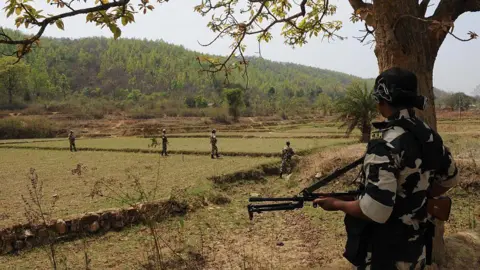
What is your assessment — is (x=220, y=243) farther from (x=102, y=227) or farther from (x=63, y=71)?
(x=63, y=71)

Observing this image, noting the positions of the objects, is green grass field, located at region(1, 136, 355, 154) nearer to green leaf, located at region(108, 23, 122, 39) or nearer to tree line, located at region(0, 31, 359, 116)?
green leaf, located at region(108, 23, 122, 39)

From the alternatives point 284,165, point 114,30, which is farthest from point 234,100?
point 114,30

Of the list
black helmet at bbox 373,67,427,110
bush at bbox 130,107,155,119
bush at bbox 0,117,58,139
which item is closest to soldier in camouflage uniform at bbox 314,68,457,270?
black helmet at bbox 373,67,427,110

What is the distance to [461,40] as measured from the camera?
312 cm

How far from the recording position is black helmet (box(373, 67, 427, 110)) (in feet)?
7.11

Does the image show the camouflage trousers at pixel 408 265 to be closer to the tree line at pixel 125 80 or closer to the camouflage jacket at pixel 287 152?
the camouflage jacket at pixel 287 152

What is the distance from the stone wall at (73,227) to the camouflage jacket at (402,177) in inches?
193

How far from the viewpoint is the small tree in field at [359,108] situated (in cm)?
2028

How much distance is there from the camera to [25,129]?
36594mm

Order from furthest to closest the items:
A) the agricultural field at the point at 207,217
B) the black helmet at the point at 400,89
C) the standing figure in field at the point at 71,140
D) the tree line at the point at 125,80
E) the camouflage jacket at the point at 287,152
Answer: the tree line at the point at 125,80
the standing figure in field at the point at 71,140
the camouflage jacket at the point at 287,152
the agricultural field at the point at 207,217
the black helmet at the point at 400,89

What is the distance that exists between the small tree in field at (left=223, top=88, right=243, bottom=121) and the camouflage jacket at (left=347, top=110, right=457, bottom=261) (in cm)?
4925

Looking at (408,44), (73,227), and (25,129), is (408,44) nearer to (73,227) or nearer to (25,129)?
(73,227)

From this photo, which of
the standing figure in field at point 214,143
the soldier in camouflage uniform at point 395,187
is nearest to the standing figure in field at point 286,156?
the standing figure in field at point 214,143

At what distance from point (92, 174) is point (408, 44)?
41.7 ft
